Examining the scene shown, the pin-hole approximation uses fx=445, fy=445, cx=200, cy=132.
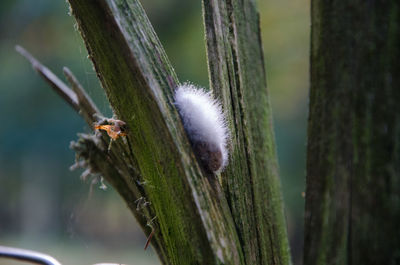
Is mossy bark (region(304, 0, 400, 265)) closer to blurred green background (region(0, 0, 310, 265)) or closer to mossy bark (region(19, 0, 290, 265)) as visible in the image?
mossy bark (region(19, 0, 290, 265))

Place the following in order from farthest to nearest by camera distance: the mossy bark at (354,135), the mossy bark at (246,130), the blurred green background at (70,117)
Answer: the blurred green background at (70,117) → the mossy bark at (246,130) → the mossy bark at (354,135)

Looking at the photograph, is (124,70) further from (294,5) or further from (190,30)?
(190,30)

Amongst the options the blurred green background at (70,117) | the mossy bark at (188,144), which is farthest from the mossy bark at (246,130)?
the blurred green background at (70,117)

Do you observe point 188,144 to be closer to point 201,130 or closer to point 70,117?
point 201,130

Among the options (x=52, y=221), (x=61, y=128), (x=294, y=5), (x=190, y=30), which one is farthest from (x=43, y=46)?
(x=294, y=5)

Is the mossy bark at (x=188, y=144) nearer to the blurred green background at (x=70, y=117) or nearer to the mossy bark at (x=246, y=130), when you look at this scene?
the mossy bark at (x=246, y=130)

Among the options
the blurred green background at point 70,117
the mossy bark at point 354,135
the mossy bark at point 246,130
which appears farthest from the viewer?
the blurred green background at point 70,117

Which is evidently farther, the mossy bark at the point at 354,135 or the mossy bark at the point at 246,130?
the mossy bark at the point at 246,130
